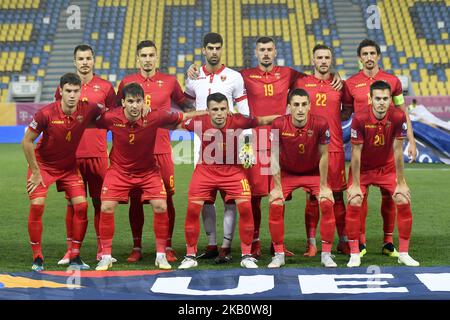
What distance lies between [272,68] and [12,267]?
9.18 feet

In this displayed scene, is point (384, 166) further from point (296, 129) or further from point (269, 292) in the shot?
point (269, 292)

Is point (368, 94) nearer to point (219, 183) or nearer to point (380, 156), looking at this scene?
point (380, 156)

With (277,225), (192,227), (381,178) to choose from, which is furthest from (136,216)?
(381,178)

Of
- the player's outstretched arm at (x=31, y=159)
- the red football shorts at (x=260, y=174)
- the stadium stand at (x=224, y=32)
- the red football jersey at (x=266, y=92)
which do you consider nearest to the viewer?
the player's outstretched arm at (x=31, y=159)

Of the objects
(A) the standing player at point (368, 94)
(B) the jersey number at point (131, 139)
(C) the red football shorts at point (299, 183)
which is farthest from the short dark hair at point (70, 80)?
(A) the standing player at point (368, 94)

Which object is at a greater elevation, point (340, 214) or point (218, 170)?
point (218, 170)

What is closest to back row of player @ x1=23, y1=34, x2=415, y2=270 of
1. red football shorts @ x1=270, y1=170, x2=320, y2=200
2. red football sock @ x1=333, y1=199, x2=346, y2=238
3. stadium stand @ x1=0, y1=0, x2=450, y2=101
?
red football sock @ x1=333, y1=199, x2=346, y2=238

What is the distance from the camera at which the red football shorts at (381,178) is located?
669 cm

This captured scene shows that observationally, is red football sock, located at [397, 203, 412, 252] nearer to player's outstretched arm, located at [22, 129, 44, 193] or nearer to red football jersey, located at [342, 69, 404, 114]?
red football jersey, located at [342, 69, 404, 114]

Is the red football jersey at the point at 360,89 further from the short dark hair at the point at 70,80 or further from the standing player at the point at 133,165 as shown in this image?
the short dark hair at the point at 70,80

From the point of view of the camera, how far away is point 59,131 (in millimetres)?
6383

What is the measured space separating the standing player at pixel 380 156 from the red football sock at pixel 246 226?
0.81 m

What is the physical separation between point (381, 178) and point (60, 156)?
8.89ft

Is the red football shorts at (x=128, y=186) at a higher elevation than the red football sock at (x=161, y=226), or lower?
higher
